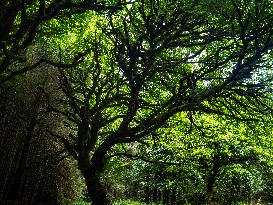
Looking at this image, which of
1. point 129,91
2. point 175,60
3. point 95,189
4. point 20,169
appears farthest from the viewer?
point 20,169

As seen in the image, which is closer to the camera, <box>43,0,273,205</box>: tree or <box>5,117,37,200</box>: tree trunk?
<box>43,0,273,205</box>: tree

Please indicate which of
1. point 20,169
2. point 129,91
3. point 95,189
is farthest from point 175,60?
point 20,169

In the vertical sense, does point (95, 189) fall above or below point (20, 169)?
below

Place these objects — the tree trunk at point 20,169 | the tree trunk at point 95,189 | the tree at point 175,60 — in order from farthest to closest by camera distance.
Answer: the tree trunk at point 20,169 < the tree trunk at point 95,189 < the tree at point 175,60

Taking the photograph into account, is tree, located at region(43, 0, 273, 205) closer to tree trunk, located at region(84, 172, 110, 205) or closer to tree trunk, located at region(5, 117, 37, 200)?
tree trunk, located at region(84, 172, 110, 205)

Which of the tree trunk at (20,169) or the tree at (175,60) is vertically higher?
the tree at (175,60)

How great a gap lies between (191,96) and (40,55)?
12945mm

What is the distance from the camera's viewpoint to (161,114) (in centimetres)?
908

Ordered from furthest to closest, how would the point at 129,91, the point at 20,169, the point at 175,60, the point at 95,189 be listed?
the point at 20,169 → the point at 129,91 → the point at 95,189 → the point at 175,60

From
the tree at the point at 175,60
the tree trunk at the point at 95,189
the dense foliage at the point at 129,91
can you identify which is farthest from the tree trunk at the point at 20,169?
the tree trunk at the point at 95,189

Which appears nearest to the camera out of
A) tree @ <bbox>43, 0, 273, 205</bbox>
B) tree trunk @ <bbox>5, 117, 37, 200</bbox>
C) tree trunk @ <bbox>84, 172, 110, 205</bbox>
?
tree @ <bbox>43, 0, 273, 205</bbox>

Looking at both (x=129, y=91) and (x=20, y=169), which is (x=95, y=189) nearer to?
(x=129, y=91)

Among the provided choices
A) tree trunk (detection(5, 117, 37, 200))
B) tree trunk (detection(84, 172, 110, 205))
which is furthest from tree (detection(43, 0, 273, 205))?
tree trunk (detection(5, 117, 37, 200))

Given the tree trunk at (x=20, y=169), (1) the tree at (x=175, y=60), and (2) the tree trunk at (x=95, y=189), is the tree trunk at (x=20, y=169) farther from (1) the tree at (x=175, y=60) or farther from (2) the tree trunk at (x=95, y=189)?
(2) the tree trunk at (x=95, y=189)
